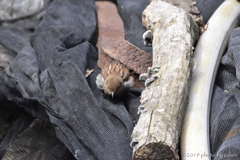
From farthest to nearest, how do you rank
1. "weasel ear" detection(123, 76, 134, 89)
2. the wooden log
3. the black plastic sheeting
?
"weasel ear" detection(123, 76, 134, 89) → the black plastic sheeting → the wooden log

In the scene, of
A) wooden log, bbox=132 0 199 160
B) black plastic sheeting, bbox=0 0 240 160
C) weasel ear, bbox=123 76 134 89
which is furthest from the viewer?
weasel ear, bbox=123 76 134 89

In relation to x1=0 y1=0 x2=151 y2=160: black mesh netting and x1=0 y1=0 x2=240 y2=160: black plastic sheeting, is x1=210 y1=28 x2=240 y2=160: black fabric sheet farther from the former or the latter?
x1=0 y1=0 x2=151 y2=160: black mesh netting

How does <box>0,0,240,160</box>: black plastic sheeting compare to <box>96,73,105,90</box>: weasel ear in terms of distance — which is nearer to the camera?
<box>0,0,240,160</box>: black plastic sheeting

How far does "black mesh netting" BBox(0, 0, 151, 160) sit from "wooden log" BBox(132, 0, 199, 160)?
0.33 m

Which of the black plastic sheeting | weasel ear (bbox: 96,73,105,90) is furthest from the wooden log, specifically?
weasel ear (bbox: 96,73,105,90)

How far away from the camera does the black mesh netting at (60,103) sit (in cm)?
225

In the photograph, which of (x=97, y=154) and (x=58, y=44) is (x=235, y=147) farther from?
(x=58, y=44)

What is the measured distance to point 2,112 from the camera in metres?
3.04

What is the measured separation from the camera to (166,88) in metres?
2.14

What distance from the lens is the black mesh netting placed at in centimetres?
225

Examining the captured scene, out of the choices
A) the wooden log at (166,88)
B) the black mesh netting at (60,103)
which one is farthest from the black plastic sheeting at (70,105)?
the wooden log at (166,88)

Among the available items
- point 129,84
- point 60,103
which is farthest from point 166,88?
point 60,103

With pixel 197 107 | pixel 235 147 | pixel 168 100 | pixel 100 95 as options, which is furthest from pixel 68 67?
pixel 235 147

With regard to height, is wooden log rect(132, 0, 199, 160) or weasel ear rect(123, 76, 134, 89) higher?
wooden log rect(132, 0, 199, 160)
